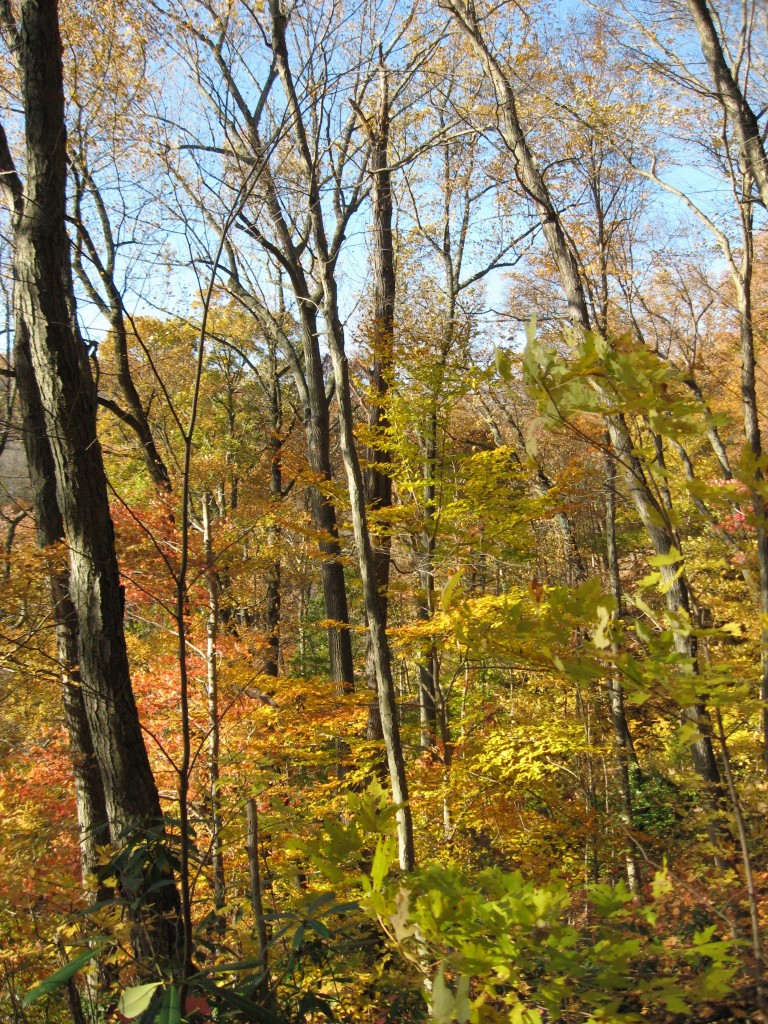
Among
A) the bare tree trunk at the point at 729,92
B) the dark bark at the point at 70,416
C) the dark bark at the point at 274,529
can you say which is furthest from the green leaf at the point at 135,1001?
the dark bark at the point at 274,529

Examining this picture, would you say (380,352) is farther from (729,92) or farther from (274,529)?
(274,529)

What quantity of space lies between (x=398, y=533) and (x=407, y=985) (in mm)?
5287

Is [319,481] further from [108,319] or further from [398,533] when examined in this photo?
[108,319]

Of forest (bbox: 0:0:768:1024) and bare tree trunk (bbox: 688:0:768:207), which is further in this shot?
bare tree trunk (bbox: 688:0:768:207)

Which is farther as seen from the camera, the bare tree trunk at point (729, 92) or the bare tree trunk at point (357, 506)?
the bare tree trunk at point (729, 92)

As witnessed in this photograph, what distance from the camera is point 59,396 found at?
11.4 ft

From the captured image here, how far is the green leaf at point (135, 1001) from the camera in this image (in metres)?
1.26

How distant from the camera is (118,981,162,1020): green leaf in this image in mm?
1258

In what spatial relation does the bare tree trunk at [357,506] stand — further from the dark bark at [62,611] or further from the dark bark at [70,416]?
the dark bark at [62,611]

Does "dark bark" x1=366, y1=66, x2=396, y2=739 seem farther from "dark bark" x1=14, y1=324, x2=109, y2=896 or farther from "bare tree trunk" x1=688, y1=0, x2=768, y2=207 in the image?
"bare tree trunk" x1=688, y1=0, x2=768, y2=207

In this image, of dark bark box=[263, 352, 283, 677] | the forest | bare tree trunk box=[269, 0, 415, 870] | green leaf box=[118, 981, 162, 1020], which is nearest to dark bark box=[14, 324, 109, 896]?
the forest

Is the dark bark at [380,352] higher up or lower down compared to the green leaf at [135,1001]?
higher up

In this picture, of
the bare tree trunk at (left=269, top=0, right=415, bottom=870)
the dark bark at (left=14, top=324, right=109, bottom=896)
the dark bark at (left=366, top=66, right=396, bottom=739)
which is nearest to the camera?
the bare tree trunk at (left=269, top=0, right=415, bottom=870)

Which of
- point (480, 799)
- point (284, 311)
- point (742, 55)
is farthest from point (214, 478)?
point (742, 55)
